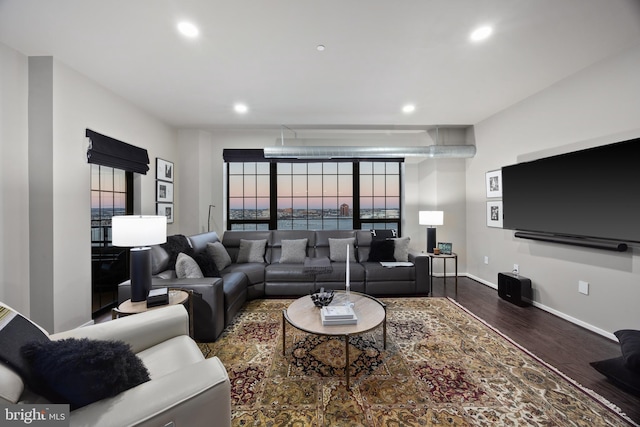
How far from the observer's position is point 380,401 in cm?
161

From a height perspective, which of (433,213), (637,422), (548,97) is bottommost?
(637,422)

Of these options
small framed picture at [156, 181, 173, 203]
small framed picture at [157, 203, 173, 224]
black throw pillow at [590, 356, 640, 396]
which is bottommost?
black throw pillow at [590, 356, 640, 396]

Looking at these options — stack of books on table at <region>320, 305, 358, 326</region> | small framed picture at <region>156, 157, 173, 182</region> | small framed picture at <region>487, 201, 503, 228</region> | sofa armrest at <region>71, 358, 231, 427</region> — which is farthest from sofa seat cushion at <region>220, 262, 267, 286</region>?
small framed picture at <region>487, 201, 503, 228</region>

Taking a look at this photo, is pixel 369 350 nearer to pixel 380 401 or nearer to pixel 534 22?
pixel 380 401

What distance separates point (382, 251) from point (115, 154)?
3775 millimetres

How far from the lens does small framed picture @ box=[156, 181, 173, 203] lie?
12.6ft

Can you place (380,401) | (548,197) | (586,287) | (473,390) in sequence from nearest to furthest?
1. (380,401)
2. (473,390)
3. (586,287)
4. (548,197)

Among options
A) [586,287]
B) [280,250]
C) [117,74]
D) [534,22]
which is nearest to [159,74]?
[117,74]

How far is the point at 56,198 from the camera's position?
7.63 ft

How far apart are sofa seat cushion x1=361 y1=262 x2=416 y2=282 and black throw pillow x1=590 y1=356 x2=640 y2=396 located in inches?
73.3

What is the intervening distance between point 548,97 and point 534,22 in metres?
1.50

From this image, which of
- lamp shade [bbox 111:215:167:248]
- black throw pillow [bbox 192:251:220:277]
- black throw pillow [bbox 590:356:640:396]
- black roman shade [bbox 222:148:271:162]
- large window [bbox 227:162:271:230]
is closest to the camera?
black throw pillow [bbox 590:356:640:396]

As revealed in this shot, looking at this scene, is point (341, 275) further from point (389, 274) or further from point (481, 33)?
point (481, 33)

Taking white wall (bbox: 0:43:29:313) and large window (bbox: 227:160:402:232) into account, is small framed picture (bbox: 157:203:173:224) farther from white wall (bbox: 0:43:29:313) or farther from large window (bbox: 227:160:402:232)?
white wall (bbox: 0:43:29:313)
